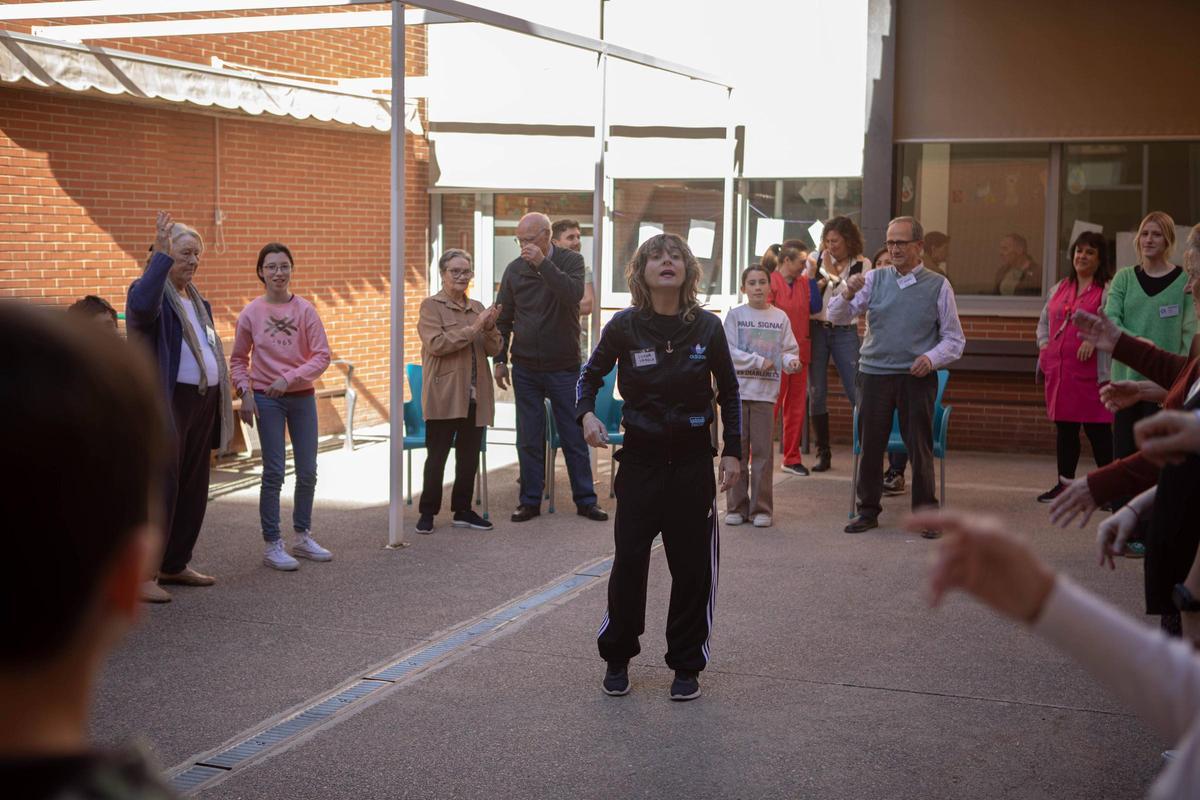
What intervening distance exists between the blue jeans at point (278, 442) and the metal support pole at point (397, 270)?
1.73 feet

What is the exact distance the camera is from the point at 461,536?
8320mm

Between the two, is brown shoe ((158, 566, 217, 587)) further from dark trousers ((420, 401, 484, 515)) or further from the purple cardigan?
dark trousers ((420, 401, 484, 515))

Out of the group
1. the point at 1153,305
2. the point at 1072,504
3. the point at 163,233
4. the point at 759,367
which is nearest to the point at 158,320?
Result: the point at 163,233

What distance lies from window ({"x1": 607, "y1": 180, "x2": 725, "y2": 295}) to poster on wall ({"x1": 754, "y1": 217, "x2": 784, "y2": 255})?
0.38m

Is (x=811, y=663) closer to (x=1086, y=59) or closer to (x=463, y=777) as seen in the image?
(x=463, y=777)

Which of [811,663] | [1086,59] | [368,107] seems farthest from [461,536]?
[1086,59]

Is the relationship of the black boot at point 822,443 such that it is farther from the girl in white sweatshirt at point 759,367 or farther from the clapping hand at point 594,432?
the clapping hand at point 594,432

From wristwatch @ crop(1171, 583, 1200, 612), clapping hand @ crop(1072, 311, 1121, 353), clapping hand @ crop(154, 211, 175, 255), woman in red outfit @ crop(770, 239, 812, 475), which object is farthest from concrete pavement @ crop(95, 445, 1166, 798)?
woman in red outfit @ crop(770, 239, 812, 475)

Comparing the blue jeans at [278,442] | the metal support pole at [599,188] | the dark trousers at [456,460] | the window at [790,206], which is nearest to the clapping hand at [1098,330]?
the blue jeans at [278,442]

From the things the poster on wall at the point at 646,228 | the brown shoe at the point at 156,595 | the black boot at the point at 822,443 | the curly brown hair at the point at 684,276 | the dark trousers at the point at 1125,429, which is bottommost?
the brown shoe at the point at 156,595

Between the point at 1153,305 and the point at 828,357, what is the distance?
317 cm

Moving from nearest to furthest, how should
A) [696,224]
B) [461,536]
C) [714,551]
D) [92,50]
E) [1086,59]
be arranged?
1. [714,551]
2. [461,536]
3. [92,50]
4. [1086,59]
5. [696,224]

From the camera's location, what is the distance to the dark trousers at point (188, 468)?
666 cm

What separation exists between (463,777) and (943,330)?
16.7 ft
